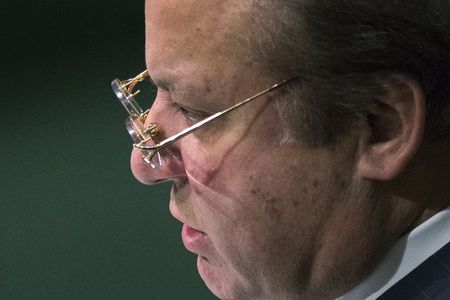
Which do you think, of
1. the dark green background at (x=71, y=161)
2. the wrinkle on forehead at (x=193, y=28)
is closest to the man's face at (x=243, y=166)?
the wrinkle on forehead at (x=193, y=28)

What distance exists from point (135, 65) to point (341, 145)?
2.77ft

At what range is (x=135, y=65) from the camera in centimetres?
154

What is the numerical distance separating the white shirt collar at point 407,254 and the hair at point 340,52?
6.6 inches

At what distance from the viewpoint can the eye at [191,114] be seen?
0.80m

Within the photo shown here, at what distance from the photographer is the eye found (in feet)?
2.63

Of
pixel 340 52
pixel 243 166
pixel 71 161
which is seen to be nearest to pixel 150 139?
pixel 243 166

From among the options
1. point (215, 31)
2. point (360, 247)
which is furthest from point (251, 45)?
point (360, 247)

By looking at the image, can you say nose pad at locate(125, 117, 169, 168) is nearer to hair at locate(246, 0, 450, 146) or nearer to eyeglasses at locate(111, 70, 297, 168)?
eyeglasses at locate(111, 70, 297, 168)

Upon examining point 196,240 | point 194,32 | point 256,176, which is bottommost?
point 196,240

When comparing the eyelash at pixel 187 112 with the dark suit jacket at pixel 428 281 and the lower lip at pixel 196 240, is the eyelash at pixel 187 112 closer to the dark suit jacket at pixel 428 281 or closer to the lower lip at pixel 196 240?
the lower lip at pixel 196 240

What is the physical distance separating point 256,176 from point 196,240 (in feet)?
0.62

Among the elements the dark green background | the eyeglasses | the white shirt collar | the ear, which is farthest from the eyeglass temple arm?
the dark green background

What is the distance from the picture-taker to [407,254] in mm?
872

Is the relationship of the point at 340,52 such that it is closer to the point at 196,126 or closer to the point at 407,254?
the point at 196,126
